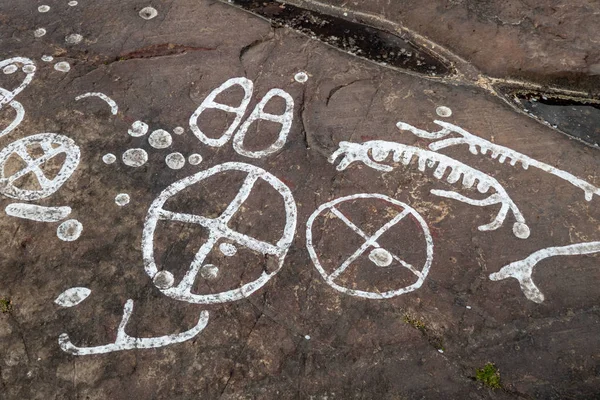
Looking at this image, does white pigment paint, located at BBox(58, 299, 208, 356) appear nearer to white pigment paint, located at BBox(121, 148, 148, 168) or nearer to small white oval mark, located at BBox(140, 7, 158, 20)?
white pigment paint, located at BBox(121, 148, 148, 168)

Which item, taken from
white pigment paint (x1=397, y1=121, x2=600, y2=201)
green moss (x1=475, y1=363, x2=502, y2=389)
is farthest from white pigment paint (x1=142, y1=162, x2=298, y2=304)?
green moss (x1=475, y1=363, x2=502, y2=389)

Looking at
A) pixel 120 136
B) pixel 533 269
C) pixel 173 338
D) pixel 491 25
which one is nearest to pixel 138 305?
pixel 173 338

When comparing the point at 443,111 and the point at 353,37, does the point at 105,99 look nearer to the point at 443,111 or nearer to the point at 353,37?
the point at 353,37

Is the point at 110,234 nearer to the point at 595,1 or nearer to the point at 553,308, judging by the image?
the point at 553,308

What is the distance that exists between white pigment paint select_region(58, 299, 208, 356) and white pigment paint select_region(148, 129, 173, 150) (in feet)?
3.37

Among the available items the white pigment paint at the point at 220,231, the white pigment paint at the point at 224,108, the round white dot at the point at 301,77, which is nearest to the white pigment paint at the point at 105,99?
the white pigment paint at the point at 224,108

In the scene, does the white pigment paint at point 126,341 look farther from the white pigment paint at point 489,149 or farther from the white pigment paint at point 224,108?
the white pigment paint at point 489,149

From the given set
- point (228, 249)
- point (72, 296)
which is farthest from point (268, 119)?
point (72, 296)

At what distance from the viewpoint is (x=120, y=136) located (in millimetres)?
3057

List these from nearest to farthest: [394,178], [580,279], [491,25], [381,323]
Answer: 1. [381,323]
2. [580,279]
3. [394,178]
4. [491,25]

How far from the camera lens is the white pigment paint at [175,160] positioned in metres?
2.95

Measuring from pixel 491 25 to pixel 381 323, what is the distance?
2457 millimetres

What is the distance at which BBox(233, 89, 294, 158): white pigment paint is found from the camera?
3.04 metres

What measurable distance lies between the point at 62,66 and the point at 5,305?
5.30 ft
